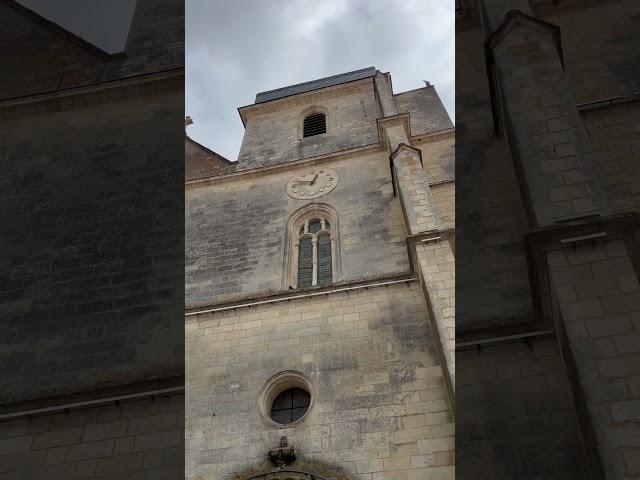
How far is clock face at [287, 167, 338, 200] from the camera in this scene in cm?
1475

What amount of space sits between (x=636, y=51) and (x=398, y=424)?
574 centimetres

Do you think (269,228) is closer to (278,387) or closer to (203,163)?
(278,387)

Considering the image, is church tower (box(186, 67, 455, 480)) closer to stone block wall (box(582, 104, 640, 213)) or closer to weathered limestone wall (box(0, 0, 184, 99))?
stone block wall (box(582, 104, 640, 213))

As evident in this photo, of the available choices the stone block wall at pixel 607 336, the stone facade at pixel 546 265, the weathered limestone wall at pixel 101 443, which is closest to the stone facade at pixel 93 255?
the weathered limestone wall at pixel 101 443

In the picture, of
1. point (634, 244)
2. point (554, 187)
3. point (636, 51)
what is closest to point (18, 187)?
point (554, 187)

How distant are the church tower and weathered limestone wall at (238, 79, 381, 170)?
0.59 m

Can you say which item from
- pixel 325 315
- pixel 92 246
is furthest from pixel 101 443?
pixel 325 315

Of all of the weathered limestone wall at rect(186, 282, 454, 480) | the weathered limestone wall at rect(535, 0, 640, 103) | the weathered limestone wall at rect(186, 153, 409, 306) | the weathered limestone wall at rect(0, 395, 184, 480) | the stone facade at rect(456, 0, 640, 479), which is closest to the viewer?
the stone facade at rect(456, 0, 640, 479)

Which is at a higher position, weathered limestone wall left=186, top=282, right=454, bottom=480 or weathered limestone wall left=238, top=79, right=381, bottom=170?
weathered limestone wall left=238, top=79, right=381, bottom=170

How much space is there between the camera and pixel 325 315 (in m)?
10.9

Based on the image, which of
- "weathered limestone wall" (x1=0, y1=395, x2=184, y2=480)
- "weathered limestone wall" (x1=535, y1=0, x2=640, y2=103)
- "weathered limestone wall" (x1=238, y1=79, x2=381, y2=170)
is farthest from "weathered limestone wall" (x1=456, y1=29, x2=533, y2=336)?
"weathered limestone wall" (x1=238, y1=79, x2=381, y2=170)

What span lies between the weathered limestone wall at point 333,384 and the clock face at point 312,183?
13.3ft

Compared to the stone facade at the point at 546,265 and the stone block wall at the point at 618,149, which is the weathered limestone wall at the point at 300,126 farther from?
the stone block wall at the point at 618,149

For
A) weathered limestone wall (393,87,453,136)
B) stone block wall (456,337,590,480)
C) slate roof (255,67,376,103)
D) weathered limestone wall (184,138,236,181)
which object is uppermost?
slate roof (255,67,376,103)
